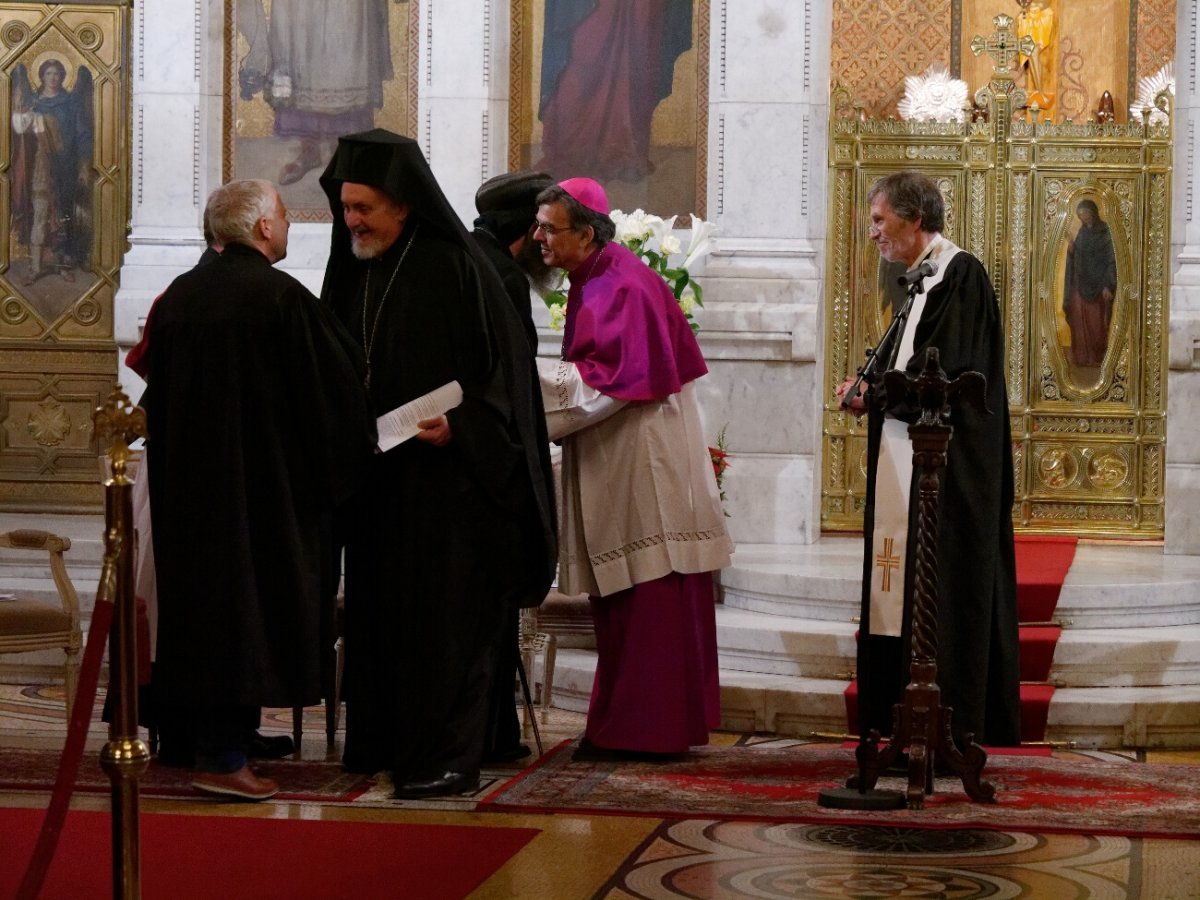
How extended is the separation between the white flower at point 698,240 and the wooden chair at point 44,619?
3.53m

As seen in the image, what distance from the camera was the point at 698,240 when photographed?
9.40 metres

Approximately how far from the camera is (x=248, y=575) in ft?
18.6

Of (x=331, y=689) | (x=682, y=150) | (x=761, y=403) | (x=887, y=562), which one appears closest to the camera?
(x=331, y=689)

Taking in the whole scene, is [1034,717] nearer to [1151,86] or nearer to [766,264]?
[766,264]

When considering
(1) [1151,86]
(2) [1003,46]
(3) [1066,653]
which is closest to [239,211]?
(3) [1066,653]

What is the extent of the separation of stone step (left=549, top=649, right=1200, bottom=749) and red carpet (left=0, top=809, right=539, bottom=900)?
2222mm

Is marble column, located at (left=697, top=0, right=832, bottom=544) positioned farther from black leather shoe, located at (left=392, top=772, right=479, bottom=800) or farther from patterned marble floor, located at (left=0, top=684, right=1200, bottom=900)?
patterned marble floor, located at (left=0, top=684, right=1200, bottom=900)

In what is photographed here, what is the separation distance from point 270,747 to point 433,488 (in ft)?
4.12

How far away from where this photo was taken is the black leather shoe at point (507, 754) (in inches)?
253

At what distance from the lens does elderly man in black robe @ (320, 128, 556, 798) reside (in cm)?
586

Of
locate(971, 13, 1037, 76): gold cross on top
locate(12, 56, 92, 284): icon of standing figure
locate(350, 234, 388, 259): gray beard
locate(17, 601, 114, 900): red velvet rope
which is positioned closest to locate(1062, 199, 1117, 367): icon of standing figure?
locate(971, 13, 1037, 76): gold cross on top

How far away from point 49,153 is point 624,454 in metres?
5.98

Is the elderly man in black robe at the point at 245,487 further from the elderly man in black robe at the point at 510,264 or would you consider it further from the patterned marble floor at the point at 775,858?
the elderly man in black robe at the point at 510,264

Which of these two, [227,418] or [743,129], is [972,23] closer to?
[743,129]
